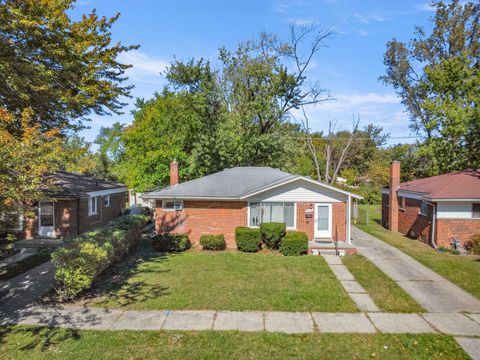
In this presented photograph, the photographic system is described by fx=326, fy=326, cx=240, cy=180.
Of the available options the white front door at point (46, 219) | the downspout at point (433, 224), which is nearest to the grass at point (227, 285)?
the white front door at point (46, 219)

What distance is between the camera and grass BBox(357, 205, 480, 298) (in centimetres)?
1203

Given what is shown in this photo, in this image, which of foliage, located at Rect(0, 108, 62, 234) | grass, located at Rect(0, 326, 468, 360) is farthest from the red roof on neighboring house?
foliage, located at Rect(0, 108, 62, 234)

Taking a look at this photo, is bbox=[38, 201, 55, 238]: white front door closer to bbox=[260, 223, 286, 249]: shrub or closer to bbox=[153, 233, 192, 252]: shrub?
bbox=[153, 233, 192, 252]: shrub

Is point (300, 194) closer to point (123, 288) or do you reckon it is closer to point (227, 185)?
point (227, 185)

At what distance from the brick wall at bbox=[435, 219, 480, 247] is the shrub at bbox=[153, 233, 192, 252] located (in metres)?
13.4

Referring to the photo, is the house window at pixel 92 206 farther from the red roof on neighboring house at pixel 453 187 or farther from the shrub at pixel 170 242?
the red roof on neighboring house at pixel 453 187

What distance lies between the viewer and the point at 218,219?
57.9ft

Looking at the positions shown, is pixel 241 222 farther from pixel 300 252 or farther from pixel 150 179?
pixel 150 179

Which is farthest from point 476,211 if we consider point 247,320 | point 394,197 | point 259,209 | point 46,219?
point 46,219

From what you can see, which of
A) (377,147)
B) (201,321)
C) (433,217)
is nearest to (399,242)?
(433,217)

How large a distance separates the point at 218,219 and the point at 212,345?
1047cm

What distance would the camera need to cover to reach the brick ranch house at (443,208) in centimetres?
1692

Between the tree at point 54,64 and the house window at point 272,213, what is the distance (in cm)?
877

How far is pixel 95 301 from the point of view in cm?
986
